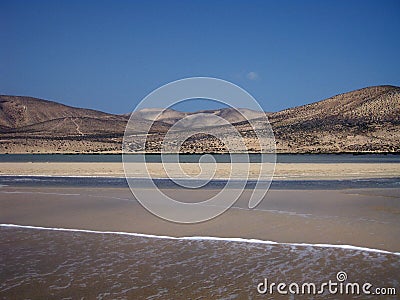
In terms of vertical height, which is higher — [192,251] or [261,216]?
[261,216]

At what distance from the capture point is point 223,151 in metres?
90.0

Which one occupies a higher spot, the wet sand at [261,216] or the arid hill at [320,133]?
the arid hill at [320,133]

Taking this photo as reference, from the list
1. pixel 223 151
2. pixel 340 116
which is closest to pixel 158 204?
pixel 223 151

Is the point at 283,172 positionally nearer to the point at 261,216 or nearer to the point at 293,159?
the point at 261,216

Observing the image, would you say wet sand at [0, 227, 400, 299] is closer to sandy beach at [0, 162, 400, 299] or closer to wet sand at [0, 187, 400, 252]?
sandy beach at [0, 162, 400, 299]

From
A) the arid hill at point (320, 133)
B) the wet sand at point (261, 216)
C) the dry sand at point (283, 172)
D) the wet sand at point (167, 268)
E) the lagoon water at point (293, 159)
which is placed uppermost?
the arid hill at point (320, 133)

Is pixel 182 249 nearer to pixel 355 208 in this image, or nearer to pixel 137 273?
pixel 137 273

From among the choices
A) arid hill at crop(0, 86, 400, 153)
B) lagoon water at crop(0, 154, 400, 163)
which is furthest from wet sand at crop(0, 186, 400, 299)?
arid hill at crop(0, 86, 400, 153)

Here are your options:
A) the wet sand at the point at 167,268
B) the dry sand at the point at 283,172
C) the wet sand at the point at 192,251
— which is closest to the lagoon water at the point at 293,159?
the dry sand at the point at 283,172

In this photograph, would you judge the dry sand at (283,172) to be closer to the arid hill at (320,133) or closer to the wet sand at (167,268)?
the wet sand at (167,268)

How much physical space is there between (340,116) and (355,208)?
93468 mm

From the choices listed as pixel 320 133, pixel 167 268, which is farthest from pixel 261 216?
pixel 320 133

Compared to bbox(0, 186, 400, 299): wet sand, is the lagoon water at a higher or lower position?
higher

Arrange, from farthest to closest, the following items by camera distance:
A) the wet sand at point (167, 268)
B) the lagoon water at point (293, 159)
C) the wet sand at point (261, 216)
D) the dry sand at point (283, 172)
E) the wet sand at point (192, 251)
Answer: the lagoon water at point (293, 159) < the dry sand at point (283, 172) < the wet sand at point (261, 216) < the wet sand at point (192, 251) < the wet sand at point (167, 268)
